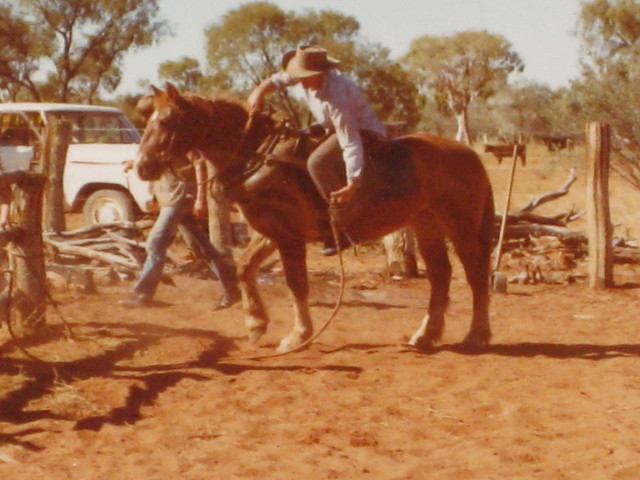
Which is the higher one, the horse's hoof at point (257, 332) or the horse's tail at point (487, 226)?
the horse's tail at point (487, 226)

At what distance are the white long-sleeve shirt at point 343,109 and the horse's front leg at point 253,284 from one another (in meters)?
1.04

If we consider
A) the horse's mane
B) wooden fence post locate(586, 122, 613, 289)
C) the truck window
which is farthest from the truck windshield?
the horse's mane

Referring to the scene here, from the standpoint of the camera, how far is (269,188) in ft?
24.8

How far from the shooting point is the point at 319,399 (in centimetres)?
647

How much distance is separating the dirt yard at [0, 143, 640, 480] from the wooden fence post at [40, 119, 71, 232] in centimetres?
192

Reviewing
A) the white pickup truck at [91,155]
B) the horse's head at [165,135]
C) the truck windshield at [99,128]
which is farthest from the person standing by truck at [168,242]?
the truck windshield at [99,128]

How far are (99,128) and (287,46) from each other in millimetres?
30447

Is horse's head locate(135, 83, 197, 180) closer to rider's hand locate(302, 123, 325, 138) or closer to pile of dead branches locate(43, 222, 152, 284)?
rider's hand locate(302, 123, 325, 138)

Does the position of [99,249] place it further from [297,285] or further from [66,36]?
[66,36]

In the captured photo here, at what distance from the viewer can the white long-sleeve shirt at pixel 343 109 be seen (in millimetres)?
7293

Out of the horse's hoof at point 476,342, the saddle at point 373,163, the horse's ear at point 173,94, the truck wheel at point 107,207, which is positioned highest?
the horse's ear at point 173,94

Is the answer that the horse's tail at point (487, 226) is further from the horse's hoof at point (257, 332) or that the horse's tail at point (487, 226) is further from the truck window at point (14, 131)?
the truck window at point (14, 131)

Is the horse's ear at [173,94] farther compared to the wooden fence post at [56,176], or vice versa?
the wooden fence post at [56,176]

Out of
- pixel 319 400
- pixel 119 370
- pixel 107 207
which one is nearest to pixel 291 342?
pixel 119 370
